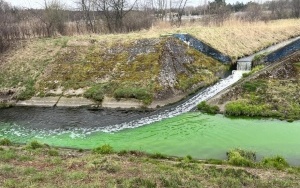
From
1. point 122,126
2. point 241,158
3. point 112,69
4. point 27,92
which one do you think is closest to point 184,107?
point 122,126

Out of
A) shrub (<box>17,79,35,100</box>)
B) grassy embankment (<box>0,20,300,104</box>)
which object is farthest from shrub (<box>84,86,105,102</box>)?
shrub (<box>17,79,35,100</box>)

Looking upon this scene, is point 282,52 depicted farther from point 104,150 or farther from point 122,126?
point 104,150

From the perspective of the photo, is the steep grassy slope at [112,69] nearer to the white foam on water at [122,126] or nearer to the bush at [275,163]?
the white foam on water at [122,126]

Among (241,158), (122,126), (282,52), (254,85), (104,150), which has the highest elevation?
(282,52)

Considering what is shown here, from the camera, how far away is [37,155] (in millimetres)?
15195

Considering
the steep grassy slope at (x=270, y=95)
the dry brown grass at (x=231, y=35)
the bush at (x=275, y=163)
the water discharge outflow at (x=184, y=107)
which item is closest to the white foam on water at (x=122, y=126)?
the water discharge outflow at (x=184, y=107)

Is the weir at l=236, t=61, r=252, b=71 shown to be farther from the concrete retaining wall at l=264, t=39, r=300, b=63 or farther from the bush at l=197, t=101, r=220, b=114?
the bush at l=197, t=101, r=220, b=114

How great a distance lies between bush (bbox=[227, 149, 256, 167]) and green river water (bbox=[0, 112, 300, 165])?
1.71ft

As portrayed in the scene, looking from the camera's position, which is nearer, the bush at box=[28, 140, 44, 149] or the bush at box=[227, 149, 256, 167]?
the bush at box=[227, 149, 256, 167]

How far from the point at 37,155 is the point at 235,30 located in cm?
3053

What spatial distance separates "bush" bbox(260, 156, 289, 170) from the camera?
13820 millimetres

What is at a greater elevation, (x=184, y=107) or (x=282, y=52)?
(x=282, y=52)

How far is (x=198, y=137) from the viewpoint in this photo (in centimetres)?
1833

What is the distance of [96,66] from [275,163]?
19444 mm
